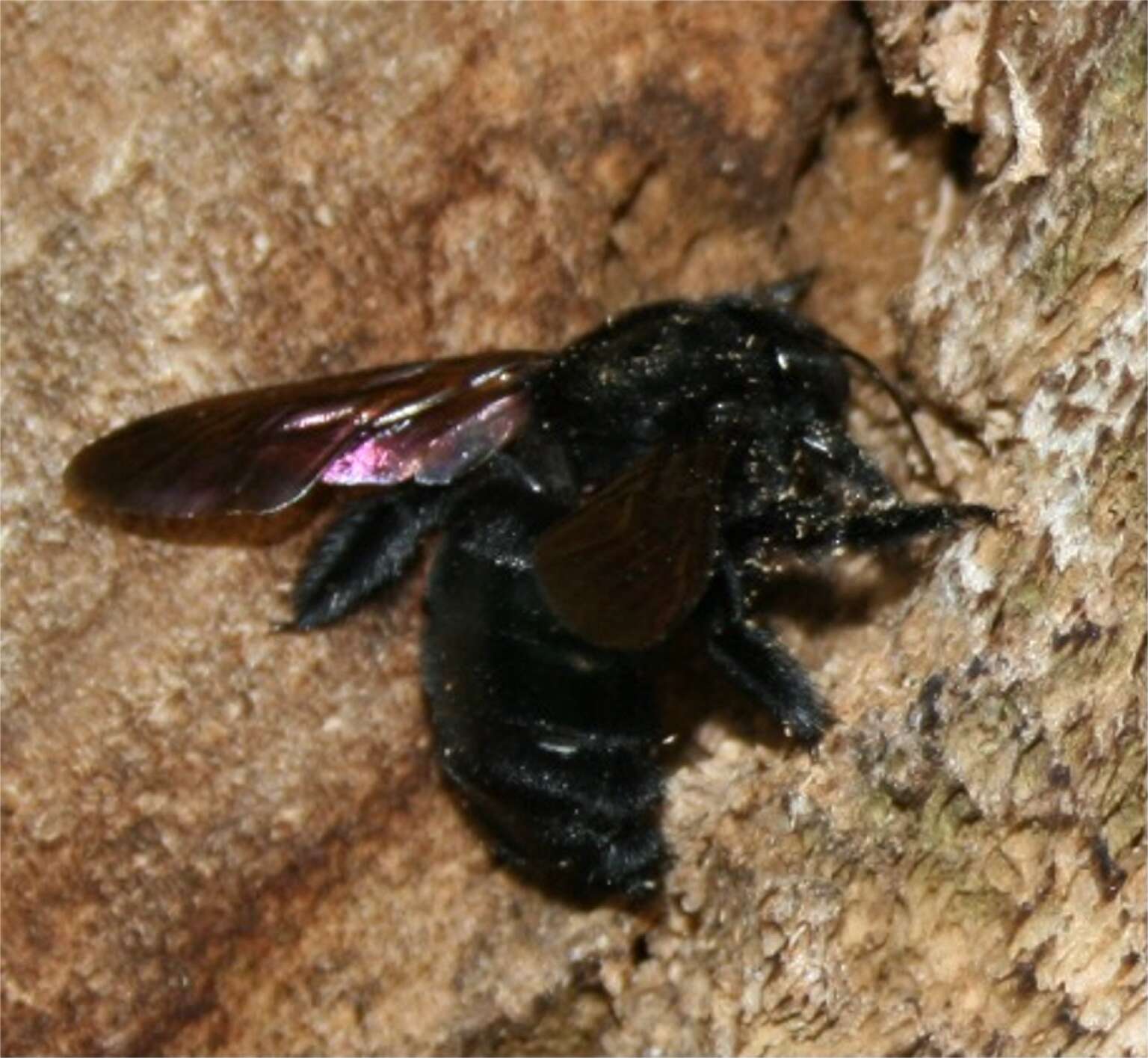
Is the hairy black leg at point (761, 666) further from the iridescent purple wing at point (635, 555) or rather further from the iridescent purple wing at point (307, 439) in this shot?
the iridescent purple wing at point (307, 439)

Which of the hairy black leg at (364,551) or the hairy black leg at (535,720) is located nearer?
the hairy black leg at (535,720)

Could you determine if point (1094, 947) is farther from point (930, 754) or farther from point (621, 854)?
point (621, 854)

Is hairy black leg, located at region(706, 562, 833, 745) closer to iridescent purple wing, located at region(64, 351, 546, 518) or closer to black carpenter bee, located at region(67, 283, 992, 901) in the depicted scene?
black carpenter bee, located at region(67, 283, 992, 901)

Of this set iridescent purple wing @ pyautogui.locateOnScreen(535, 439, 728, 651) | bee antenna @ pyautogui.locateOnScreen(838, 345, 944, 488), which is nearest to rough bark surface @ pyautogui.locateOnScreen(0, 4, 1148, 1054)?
bee antenna @ pyautogui.locateOnScreen(838, 345, 944, 488)

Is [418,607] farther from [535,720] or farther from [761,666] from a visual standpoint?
[761,666]

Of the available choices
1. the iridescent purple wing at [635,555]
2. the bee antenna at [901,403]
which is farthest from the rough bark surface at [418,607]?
the iridescent purple wing at [635,555]

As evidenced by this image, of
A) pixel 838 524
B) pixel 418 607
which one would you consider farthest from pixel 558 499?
pixel 838 524
